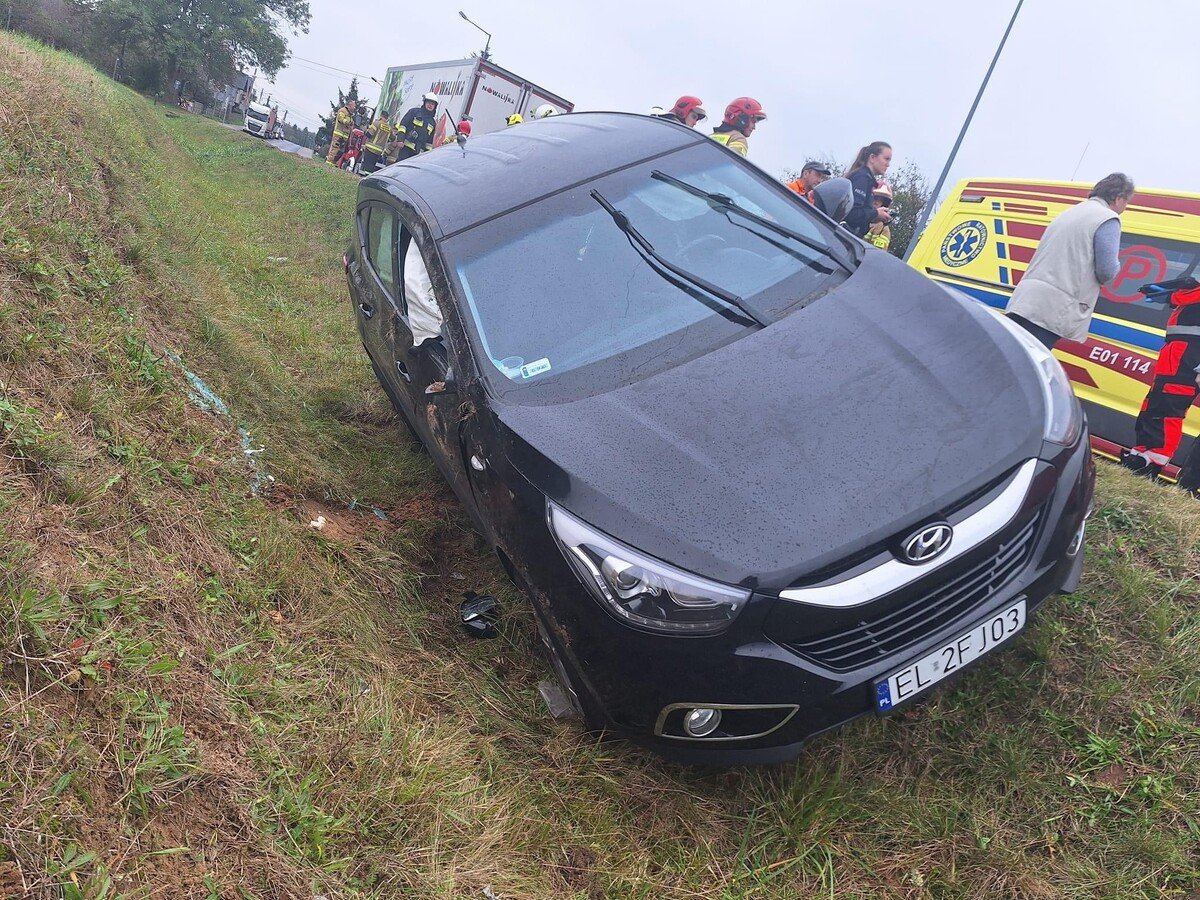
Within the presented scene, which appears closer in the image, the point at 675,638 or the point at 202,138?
the point at 675,638

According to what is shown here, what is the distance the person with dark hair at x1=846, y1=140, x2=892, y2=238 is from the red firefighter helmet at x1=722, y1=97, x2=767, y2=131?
901mm

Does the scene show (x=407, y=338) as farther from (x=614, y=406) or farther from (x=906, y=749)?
(x=906, y=749)

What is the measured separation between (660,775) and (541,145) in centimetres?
264

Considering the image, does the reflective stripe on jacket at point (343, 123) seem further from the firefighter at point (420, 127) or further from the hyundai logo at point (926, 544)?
the hyundai logo at point (926, 544)

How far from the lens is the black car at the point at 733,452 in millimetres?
1829

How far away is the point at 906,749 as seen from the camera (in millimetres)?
2344

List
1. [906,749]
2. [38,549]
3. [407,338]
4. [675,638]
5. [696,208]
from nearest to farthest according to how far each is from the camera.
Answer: [675,638], [38,549], [906,749], [696,208], [407,338]

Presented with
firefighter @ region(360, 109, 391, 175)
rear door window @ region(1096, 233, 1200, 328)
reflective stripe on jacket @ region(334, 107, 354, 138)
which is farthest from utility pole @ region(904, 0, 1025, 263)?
reflective stripe on jacket @ region(334, 107, 354, 138)

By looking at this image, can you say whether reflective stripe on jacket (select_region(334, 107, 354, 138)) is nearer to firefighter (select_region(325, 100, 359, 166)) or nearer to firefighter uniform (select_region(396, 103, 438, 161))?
firefighter (select_region(325, 100, 359, 166))

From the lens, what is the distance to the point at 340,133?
74.5 feet

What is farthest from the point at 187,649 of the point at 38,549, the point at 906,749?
the point at 906,749

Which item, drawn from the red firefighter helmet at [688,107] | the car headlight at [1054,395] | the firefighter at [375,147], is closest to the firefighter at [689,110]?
the red firefighter helmet at [688,107]

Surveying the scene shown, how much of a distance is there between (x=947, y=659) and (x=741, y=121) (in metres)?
4.75

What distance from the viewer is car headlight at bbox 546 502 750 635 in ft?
5.89
